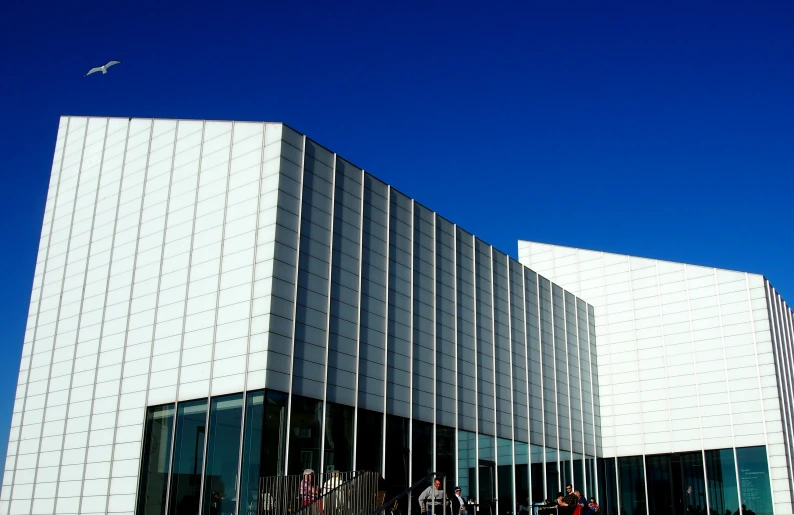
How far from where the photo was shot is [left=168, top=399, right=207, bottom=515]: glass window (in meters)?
24.0

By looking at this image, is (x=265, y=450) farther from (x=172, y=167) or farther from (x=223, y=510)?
(x=172, y=167)

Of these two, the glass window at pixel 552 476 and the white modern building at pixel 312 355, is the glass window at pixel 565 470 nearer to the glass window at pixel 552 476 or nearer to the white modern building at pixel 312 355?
the white modern building at pixel 312 355

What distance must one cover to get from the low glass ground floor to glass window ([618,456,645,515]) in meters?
0.73

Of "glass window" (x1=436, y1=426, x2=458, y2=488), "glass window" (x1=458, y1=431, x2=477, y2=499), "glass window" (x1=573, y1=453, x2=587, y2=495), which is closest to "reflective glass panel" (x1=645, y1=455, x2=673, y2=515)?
"glass window" (x1=573, y1=453, x2=587, y2=495)

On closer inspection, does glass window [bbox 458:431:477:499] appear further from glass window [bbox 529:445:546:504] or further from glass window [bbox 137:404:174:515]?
glass window [bbox 137:404:174:515]

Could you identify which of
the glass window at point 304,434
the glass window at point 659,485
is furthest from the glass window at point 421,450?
the glass window at point 659,485

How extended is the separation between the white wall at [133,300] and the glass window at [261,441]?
0.65 m

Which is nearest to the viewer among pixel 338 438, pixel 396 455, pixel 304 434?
pixel 304 434

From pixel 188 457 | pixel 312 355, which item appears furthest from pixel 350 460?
pixel 188 457

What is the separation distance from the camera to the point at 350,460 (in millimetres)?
25688

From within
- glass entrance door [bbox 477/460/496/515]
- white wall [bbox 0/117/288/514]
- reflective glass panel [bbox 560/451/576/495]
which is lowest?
glass entrance door [bbox 477/460/496/515]

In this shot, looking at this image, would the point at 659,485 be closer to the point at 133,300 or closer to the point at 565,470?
the point at 565,470

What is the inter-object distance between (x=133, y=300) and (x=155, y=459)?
17.7ft

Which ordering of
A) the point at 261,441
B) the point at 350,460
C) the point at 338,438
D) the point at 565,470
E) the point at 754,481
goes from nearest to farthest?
the point at 261,441
the point at 338,438
the point at 350,460
the point at 754,481
the point at 565,470
